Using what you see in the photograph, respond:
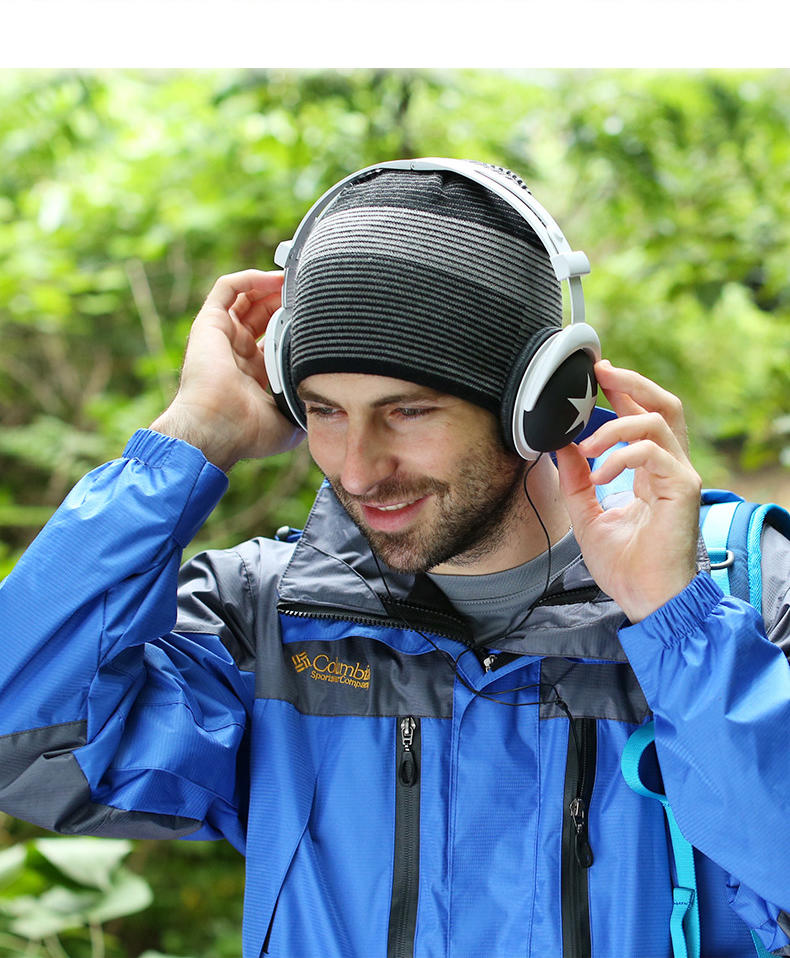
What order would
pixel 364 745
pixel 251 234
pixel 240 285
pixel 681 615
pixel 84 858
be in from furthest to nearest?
pixel 251 234
pixel 84 858
pixel 240 285
pixel 364 745
pixel 681 615

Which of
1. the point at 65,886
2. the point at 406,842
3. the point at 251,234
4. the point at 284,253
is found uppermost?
the point at 251,234

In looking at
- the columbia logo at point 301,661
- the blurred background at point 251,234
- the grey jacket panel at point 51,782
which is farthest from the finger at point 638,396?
the blurred background at point 251,234

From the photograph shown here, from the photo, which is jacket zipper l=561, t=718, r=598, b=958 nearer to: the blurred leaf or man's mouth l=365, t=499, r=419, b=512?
man's mouth l=365, t=499, r=419, b=512

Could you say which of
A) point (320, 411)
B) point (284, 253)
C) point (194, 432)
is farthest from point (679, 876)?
point (284, 253)

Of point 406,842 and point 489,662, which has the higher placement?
point 489,662

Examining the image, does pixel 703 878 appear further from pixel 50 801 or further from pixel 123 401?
pixel 123 401

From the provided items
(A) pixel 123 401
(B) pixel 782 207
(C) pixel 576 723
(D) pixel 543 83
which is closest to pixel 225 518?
(A) pixel 123 401

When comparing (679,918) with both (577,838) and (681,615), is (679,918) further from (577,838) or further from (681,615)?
(681,615)

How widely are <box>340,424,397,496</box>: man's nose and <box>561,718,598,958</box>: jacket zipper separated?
1.45 ft

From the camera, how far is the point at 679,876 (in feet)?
3.85

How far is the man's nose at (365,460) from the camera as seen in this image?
120 centimetres

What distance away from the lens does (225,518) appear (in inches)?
142

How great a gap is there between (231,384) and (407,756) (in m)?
0.62

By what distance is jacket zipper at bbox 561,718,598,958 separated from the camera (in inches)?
46.8
